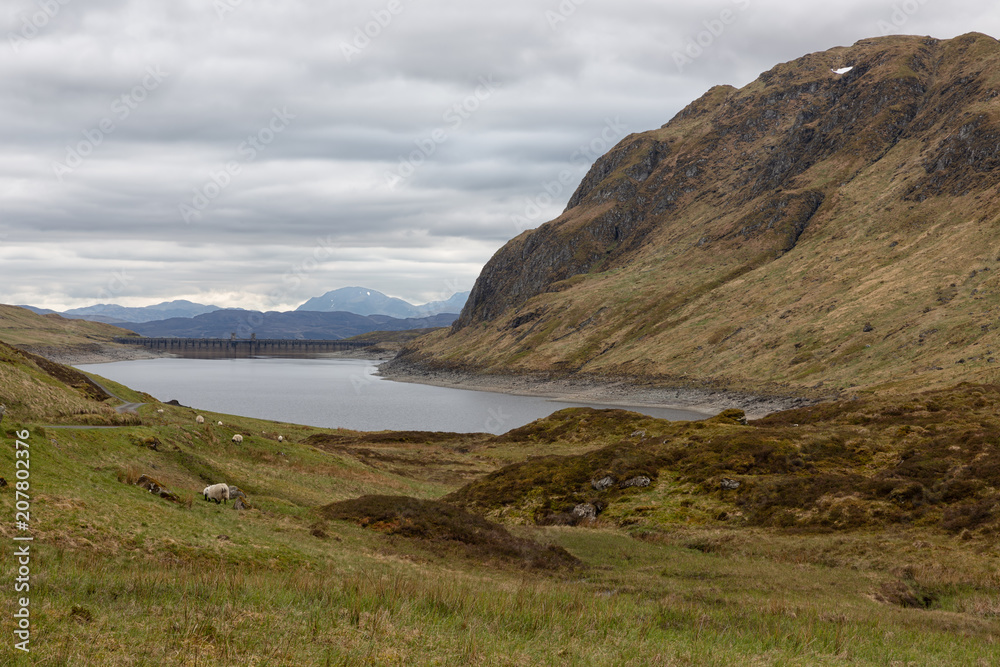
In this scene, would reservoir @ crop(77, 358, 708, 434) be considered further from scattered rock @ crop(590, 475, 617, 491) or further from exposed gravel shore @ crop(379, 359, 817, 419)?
scattered rock @ crop(590, 475, 617, 491)

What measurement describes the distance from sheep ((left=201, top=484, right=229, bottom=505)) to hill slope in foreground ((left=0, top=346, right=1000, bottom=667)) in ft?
1.51

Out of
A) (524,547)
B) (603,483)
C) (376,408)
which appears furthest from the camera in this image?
(376,408)

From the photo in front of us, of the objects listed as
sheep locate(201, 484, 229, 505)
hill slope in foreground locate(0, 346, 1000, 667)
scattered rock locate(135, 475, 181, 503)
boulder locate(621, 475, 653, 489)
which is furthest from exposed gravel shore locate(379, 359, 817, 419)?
scattered rock locate(135, 475, 181, 503)

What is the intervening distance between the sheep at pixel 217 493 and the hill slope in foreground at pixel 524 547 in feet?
1.51

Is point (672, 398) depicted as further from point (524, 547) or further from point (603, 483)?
point (524, 547)

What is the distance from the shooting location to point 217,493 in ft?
103

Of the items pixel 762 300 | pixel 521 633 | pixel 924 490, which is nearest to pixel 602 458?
pixel 924 490

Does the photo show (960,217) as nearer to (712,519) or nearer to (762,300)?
(762,300)

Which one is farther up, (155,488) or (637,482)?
(155,488)

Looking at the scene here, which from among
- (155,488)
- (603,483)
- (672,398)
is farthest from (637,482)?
(672,398)

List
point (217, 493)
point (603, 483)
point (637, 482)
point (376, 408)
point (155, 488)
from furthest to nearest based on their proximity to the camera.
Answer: point (376, 408)
point (603, 483)
point (637, 482)
point (217, 493)
point (155, 488)

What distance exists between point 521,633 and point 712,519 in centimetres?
2848

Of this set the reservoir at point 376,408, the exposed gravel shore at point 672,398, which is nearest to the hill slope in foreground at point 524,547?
the reservoir at point 376,408

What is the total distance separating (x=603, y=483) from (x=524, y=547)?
16.8 meters
